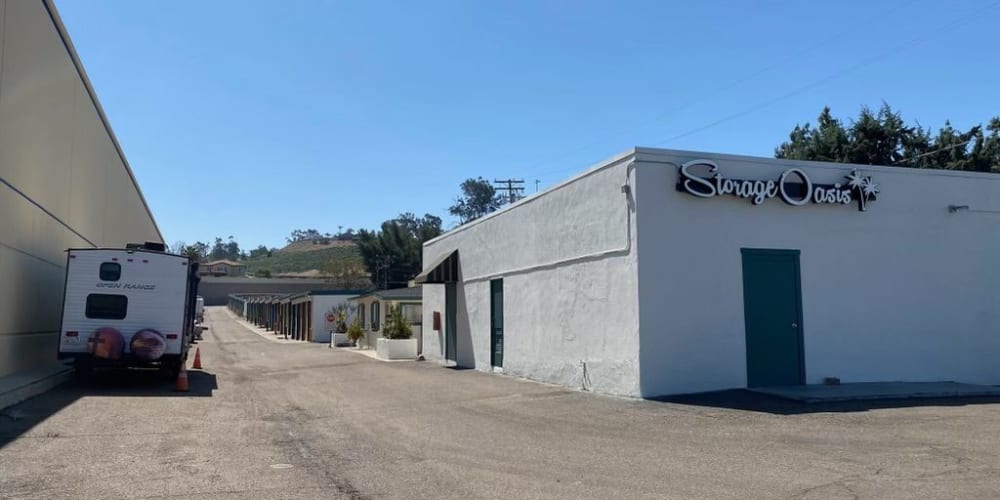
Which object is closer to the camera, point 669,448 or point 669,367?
point 669,448

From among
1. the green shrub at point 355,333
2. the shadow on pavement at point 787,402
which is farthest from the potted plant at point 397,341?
the shadow on pavement at point 787,402

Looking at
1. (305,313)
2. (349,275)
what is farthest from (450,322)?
(349,275)

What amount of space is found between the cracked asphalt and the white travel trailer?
1.02 meters

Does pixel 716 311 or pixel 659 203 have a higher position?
pixel 659 203

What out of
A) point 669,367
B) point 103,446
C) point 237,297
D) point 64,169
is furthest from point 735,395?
point 237,297

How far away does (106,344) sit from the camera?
15.4 m

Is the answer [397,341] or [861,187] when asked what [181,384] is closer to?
[397,341]

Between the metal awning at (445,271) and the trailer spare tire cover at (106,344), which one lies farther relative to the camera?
the metal awning at (445,271)

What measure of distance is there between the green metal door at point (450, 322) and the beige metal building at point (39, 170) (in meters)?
11.3

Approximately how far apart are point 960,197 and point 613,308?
27.4 feet

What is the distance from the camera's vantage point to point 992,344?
16344 millimetres

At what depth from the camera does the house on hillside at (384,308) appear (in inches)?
1427

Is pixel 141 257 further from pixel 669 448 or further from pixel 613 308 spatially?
pixel 669 448

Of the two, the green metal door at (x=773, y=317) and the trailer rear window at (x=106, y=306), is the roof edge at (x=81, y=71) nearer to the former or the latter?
the trailer rear window at (x=106, y=306)
